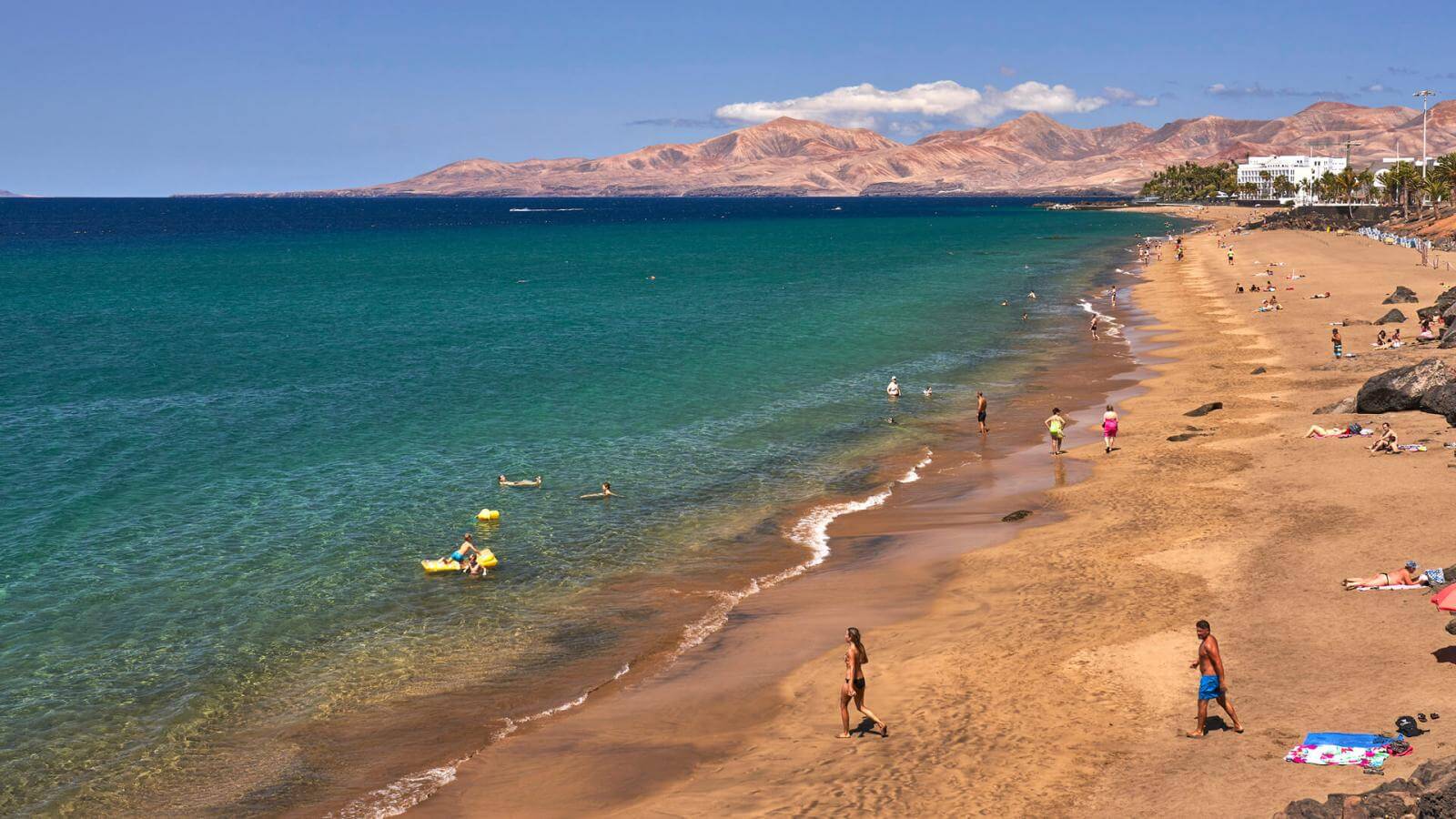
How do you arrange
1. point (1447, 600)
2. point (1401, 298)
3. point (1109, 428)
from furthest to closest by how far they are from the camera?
1. point (1401, 298)
2. point (1109, 428)
3. point (1447, 600)

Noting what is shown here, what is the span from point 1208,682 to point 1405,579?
278 inches

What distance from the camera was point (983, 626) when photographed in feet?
69.2

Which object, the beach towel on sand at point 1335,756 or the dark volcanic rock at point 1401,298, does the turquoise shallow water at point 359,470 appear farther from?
the dark volcanic rock at point 1401,298

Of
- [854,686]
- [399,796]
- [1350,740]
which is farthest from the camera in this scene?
[854,686]

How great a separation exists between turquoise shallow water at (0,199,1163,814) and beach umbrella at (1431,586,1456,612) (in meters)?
14.3

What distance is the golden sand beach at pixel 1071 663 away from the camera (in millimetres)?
14969

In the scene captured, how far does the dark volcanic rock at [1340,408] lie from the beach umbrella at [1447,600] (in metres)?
19.6

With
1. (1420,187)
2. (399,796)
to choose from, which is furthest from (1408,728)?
(1420,187)

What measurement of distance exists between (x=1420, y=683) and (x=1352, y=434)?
58.8ft

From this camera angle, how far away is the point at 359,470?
35875 millimetres

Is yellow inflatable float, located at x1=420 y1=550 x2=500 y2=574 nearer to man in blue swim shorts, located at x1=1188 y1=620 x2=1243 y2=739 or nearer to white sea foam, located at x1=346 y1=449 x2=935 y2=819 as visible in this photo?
white sea foam, located at x1=346 y1=449 x2=935 y2=819

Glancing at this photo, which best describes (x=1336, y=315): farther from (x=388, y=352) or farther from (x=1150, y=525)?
(x=388, y=352)

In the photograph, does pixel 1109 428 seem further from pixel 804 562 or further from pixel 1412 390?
pixel 804 562

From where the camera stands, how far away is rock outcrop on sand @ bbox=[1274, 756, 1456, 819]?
11328mm
